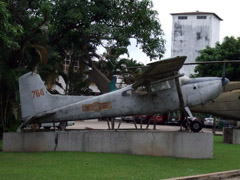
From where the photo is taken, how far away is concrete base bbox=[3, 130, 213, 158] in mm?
13423

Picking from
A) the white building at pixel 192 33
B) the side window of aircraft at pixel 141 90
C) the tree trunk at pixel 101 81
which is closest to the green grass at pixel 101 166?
the side window of aircraft at pixel 141 90

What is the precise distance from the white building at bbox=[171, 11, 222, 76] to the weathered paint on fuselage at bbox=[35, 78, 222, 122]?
49.0 meters

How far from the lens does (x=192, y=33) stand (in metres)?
66.0

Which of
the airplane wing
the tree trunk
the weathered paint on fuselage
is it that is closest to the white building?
the tree trunk

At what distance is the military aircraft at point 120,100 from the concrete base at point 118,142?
0.76 m

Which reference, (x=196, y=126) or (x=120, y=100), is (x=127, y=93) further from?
(x=196, y=126)

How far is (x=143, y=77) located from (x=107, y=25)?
10683 millimetres

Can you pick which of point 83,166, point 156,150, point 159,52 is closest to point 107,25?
point 159,52

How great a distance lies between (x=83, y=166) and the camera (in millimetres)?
11047

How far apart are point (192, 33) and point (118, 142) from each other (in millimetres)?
54319

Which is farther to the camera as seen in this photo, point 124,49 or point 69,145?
point 124,49

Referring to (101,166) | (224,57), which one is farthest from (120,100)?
(224,57)

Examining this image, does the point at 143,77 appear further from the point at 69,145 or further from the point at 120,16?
the point at 120,16

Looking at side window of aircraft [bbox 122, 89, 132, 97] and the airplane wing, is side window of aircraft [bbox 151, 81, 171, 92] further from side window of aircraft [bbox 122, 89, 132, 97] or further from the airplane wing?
side window of aircraft [bbox 122, 89, 132, 97]
